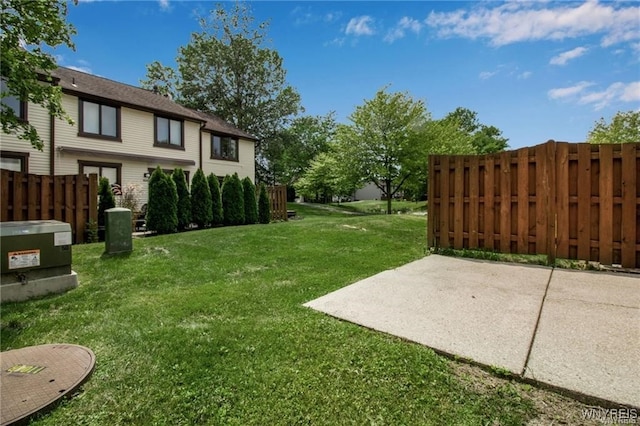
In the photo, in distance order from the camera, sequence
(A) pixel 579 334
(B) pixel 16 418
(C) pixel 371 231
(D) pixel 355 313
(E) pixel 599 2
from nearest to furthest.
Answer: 1. (B) pixel 16 418
2. (A) pixel 579 334
3. (D) pixel 355 313
4. (E) pixel 599 2
5. (C) pixel 371 231

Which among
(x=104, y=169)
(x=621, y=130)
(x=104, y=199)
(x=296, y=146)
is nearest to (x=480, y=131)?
(x=621, y=130)

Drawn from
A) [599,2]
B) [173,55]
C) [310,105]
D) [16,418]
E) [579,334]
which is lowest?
[16,418]

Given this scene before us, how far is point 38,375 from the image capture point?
6.89 ft

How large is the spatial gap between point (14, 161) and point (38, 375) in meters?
13.2

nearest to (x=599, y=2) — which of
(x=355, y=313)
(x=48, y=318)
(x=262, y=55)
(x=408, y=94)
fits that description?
(x=355, y=313)

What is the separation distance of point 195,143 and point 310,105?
15927mm

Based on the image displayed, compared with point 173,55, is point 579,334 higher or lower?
lower

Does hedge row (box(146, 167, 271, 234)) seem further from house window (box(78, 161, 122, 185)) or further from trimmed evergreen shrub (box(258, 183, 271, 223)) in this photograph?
house window (box(78, 161, 122, 185))

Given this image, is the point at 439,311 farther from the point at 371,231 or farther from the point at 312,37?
the point at 312,37

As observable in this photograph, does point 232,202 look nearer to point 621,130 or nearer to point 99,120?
→ point 99,120

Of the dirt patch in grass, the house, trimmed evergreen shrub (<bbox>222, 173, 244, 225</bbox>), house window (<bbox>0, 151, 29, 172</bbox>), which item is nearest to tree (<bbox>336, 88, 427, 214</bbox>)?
the house

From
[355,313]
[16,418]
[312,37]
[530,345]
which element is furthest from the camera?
[312,37]

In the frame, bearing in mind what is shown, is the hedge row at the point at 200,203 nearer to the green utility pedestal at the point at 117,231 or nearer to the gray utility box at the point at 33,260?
the green utility pedestal at the point at 117,231

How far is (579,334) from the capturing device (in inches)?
97.0
